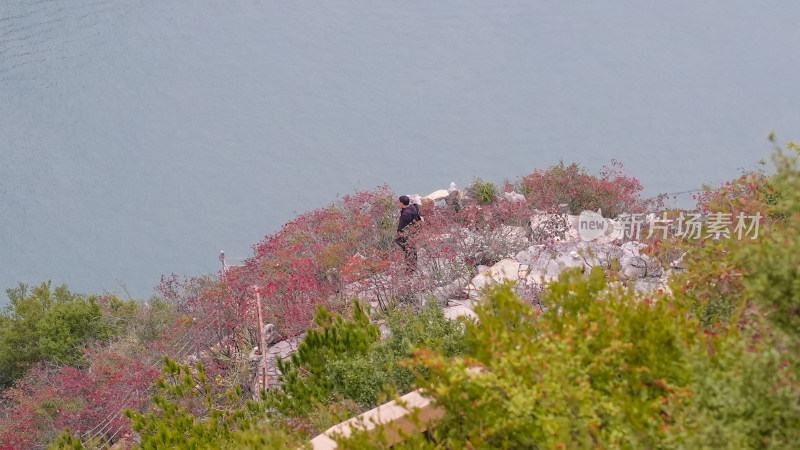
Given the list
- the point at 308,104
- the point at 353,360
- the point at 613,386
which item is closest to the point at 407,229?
the point at 353,360

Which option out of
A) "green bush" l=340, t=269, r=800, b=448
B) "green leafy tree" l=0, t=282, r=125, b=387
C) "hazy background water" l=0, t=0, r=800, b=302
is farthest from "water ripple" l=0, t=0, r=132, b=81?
"green bush" l=340, t=269, r=800, b=448

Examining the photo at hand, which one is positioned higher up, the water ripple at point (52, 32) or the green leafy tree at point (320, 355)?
the water ripple at point (52, 32)

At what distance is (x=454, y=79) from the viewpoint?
25719 mm

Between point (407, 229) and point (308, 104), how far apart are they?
15.5 metres

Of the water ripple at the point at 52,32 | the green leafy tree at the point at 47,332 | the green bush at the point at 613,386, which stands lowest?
the green leafy tree at the point at 47,332

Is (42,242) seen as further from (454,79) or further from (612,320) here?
(612,320)

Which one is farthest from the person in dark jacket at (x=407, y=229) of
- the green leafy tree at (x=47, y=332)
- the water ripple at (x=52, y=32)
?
the water ripple at (x=52, y=32)

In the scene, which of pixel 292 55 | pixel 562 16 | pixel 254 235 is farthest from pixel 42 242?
pixel 562 16

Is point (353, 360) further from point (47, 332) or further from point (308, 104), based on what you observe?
point (308, 104)

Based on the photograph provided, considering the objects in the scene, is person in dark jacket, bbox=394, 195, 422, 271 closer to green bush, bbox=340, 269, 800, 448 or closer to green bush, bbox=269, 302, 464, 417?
green bush, bbox=269, 302, 464, 417

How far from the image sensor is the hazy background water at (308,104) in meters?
21.3

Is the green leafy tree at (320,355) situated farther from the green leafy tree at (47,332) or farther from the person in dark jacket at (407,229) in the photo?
the green leafy tree at (47,332)

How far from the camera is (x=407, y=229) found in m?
10.6

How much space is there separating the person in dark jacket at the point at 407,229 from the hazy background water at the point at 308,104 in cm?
964
